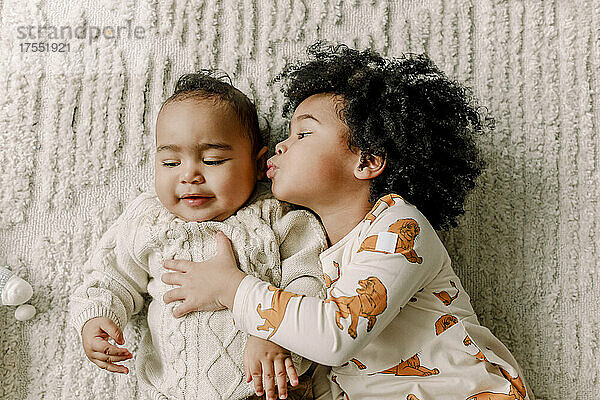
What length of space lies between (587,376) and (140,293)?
0.96m

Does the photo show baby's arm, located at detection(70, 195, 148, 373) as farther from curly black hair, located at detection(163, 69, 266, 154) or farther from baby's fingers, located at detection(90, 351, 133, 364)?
curly black hair, located at detection(163, 69, 266, 154)

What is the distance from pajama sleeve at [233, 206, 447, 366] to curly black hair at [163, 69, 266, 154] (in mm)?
333

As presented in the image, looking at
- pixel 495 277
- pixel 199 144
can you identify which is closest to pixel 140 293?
pixel 199 144

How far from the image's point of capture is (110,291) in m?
1.37

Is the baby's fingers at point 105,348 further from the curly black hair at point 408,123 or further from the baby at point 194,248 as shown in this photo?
the curly black hair at point 408,123

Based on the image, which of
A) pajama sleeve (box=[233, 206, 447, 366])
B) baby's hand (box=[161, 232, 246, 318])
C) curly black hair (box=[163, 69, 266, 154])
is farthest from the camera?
curly black hair (box=[163, 69, 266, 154])

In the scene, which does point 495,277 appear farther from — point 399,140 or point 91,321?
point 91,321

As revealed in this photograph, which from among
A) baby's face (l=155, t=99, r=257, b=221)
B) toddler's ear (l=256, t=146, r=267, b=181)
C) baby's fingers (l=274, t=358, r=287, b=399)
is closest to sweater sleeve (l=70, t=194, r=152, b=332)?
baby's face (l=155, t=99, r=257, b=221)

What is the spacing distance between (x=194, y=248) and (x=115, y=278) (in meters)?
0.18

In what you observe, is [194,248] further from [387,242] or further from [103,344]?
[387,242]

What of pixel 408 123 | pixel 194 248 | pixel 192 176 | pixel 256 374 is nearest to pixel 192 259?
pixel 194 248

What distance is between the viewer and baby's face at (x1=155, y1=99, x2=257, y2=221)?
134cm

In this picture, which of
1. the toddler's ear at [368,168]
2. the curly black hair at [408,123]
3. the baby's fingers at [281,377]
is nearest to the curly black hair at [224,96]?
the curly black hair at [408,123]

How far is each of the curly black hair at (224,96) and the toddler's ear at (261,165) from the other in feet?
0.04
